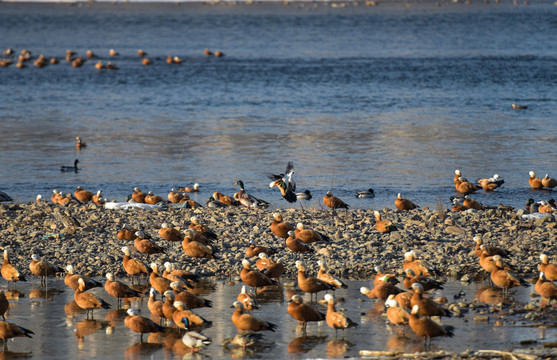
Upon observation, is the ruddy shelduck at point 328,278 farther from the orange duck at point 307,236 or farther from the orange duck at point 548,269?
the orange duck at point 548,269

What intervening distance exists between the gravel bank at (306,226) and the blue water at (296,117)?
4.16 metres

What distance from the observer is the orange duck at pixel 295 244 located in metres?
15.1

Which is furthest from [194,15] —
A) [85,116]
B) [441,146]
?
[441,146]

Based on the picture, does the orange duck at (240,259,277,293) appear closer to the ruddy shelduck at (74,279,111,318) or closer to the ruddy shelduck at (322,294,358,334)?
the ruddy shelduck at (322,294,358,334)

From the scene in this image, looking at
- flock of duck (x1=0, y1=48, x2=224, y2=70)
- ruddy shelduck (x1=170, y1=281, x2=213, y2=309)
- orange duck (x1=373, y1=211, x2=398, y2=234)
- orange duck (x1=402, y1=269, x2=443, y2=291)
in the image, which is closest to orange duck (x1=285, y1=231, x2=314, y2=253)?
orange duck (x1=373, y1=211, x2=398, y2=234)

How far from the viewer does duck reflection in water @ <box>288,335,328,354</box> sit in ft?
36.5

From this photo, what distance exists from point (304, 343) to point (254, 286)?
7.46 feet

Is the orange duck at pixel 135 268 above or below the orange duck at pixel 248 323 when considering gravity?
above

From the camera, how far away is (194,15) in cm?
15425

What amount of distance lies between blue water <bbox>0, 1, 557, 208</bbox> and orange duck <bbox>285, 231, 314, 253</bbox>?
7.02 metres

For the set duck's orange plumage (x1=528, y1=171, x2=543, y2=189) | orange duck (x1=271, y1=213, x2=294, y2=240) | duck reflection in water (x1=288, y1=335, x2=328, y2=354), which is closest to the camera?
duck reflection in water (x1=288, y1=335, x2=328, y2=354)

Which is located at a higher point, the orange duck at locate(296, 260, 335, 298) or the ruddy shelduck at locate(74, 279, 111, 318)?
the orange duck at locate(296, 260, 335, 298)

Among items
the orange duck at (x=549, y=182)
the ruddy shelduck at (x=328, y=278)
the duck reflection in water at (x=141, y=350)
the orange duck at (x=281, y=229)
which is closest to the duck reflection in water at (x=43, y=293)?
the duck reflection in water at (x=141, y=350)

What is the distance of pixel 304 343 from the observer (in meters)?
11.4
